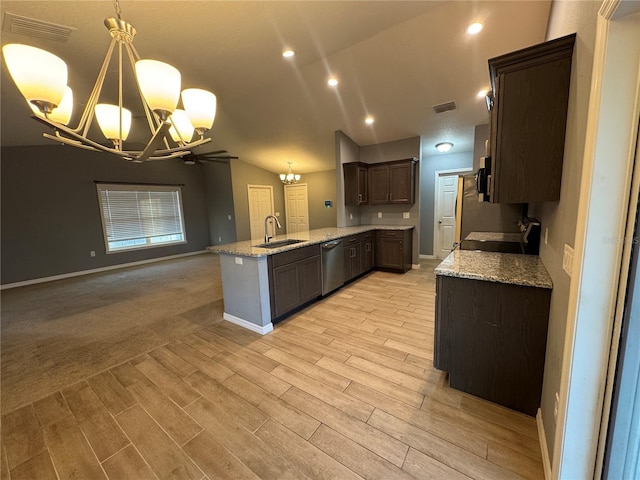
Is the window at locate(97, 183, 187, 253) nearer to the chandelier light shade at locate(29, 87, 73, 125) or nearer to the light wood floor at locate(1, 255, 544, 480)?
the light wood floor at locate(1, 255, 544, 480)

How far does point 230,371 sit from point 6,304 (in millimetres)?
4552

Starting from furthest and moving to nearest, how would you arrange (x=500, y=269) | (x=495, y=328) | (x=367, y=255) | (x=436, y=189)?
(x=436, y=189), (x=367, y=255), (x=500, y=269), (x=495, y=328)

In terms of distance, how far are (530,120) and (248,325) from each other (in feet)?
9.74

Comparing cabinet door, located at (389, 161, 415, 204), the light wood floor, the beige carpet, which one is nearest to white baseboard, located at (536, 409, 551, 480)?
the light wood floor

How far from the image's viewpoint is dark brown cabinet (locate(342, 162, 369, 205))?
491 cm

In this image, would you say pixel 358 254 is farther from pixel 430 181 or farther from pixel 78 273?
pixel 78 273

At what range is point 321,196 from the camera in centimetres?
761

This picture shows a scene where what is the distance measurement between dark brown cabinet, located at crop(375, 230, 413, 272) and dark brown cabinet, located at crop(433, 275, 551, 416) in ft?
9.77

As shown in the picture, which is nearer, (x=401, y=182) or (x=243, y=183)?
(x=401, y=182)

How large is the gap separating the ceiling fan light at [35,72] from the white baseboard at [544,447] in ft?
10.2

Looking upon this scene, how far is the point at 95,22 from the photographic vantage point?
2.33 m

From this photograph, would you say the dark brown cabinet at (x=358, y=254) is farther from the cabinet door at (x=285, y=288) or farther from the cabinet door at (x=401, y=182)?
the cabinet door at (x=285, y=288)

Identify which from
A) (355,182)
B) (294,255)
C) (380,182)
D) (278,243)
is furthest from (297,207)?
(294,255)

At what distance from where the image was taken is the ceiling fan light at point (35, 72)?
1218 mm
